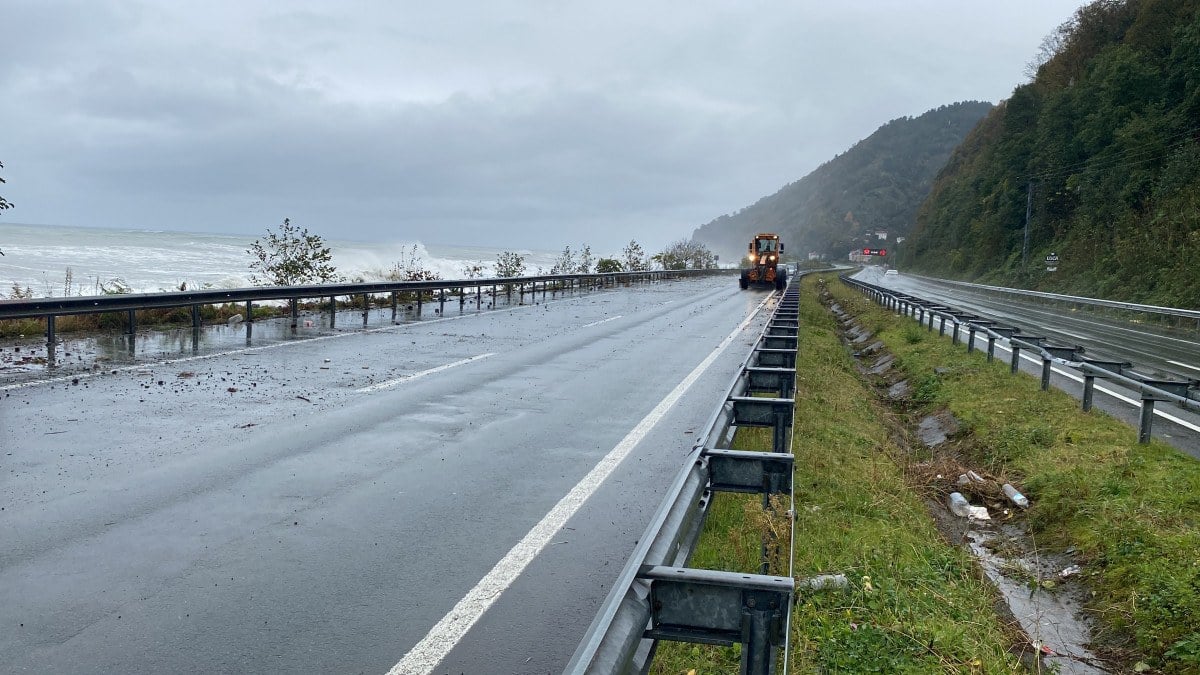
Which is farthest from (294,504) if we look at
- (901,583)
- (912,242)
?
(912,242)

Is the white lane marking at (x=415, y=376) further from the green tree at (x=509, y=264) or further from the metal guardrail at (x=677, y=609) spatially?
the green tree at (x=509, y=264)

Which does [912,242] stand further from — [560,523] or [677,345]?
[560,523]

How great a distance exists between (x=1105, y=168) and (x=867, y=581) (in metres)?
57.9

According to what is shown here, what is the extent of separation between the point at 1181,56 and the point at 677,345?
4593 cm

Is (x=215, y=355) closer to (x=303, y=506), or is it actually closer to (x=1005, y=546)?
(x=303, y=506)

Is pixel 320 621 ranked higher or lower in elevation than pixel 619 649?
lower

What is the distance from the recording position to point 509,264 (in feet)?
121

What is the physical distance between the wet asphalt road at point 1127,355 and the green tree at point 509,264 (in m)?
19.2

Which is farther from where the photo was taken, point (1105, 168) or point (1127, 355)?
point (1105, 168)

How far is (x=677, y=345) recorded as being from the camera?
16.8 m

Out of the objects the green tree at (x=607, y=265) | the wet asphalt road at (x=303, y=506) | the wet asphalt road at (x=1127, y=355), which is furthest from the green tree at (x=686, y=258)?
the wet asphalt road at (x=303, y=506)

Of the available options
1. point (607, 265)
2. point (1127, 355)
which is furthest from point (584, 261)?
point (1127, 355)

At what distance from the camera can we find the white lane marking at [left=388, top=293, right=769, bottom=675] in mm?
3814

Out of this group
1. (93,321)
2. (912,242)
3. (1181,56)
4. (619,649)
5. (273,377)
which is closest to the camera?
(619,649)
